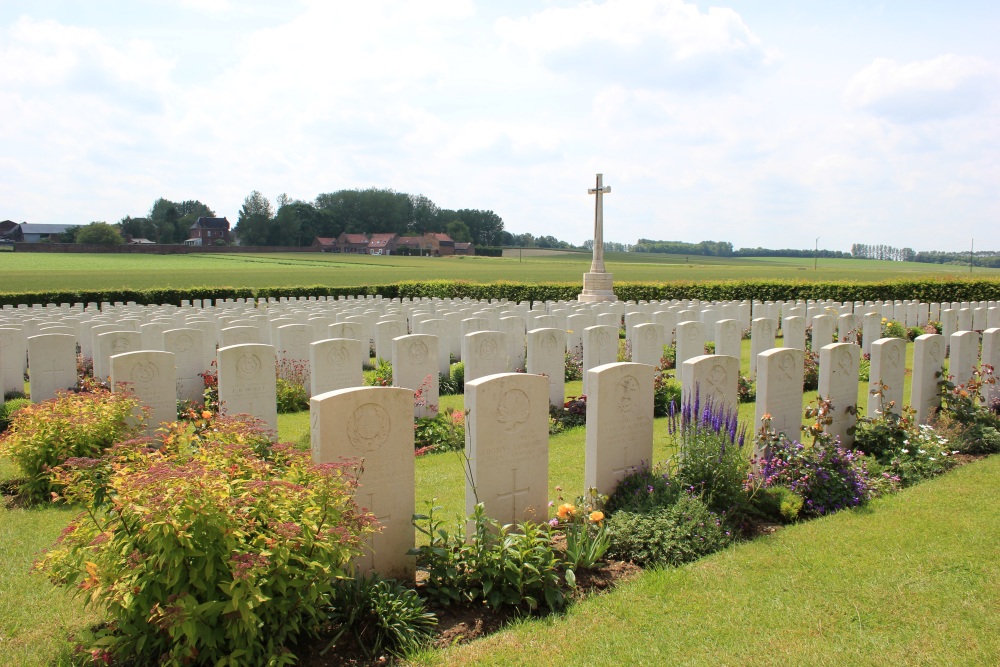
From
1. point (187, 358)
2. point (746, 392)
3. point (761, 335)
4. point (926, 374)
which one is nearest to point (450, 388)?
point (187, 358)

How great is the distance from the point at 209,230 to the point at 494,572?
368ft

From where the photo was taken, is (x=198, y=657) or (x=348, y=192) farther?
(x=348, y=192)

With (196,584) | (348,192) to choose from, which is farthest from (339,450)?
(348,192)

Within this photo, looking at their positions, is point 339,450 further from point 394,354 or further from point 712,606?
point 394,354

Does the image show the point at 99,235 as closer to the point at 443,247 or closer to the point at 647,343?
the point at 443,247

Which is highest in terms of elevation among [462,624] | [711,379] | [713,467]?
[711,379]

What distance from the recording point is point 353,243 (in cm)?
10231

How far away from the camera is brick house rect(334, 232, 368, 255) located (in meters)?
100

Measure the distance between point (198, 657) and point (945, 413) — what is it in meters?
8.23

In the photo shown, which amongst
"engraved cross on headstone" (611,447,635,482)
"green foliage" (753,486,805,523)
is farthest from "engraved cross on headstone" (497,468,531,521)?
"green foliage" (753,486,805,523)

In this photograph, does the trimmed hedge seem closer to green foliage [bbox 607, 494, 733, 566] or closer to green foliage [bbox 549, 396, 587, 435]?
green foliage [bbox 549, 396, 587, 435]

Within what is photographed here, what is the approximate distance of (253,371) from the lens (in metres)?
7.81

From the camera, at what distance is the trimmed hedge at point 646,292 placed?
87.7 feet

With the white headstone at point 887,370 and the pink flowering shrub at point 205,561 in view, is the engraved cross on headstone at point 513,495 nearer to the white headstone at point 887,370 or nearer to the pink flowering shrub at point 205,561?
the pink flowering shrub at point 205,561
